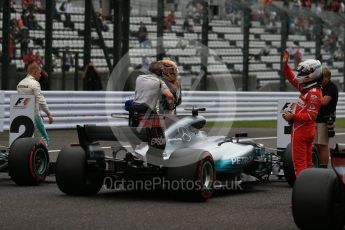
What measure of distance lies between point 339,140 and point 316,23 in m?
7.48

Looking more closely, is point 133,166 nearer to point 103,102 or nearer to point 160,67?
point 160,67

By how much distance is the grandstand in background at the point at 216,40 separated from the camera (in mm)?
27172

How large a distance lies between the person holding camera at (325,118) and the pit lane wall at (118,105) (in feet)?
20.8

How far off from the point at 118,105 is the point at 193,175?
13.1m

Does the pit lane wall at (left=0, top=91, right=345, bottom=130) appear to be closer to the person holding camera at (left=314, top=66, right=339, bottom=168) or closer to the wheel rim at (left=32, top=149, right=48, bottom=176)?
the person holding camera at (left=314, top=66, right=339, bottom=168)

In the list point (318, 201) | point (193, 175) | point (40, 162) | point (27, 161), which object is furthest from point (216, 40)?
point (318, 201)

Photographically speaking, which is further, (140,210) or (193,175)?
(193,175)

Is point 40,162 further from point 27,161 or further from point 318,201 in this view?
point 318,201

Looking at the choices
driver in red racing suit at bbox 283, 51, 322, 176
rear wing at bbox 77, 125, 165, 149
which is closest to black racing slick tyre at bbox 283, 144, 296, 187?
driver in red racing suit at bbox 283, 51, 322, 176

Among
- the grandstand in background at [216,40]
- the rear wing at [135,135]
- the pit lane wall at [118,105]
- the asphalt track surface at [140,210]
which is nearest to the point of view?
the asphalt track surface at [140,210]

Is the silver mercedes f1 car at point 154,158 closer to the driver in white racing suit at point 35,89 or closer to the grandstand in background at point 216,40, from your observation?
the driver in white racing suit at point 35,89

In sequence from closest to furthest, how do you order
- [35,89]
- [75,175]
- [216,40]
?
[75,175], [35,89], [216,40]

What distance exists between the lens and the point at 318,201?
23.6 feet

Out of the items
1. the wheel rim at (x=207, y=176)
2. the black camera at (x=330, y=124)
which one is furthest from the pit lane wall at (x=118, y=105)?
the wheel rim at (x=207, y=176)
